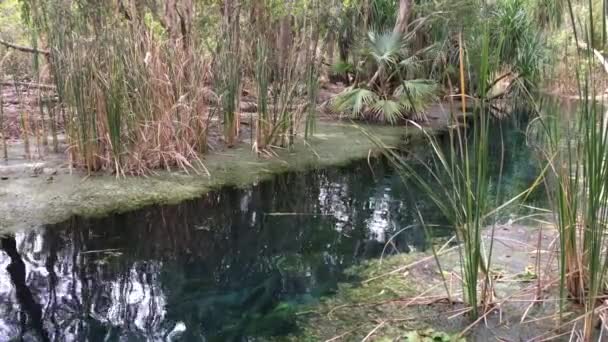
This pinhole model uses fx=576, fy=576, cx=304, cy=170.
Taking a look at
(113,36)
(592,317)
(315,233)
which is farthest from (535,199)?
(113,36)

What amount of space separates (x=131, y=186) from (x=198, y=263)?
5.08 ft

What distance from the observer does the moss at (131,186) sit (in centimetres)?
382

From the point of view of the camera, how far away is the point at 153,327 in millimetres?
2451

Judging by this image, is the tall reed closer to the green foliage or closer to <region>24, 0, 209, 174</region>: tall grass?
<region>24, 0, 209, 174</region>: tall grass

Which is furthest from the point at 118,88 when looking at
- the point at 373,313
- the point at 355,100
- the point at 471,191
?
the point at 355,100

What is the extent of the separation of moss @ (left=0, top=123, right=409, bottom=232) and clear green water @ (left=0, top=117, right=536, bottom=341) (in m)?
0.18

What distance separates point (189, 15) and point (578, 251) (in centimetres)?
515

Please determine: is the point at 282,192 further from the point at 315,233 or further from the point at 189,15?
the point at 189,15

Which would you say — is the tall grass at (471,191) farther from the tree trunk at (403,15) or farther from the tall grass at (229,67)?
the tree trunk at (403,15)

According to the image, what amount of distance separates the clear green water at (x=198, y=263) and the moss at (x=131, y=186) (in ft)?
0.60

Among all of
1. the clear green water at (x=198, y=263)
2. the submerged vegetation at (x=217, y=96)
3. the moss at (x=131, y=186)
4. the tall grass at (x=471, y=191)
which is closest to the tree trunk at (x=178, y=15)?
the submerged vegetation at (x=217, y=96)

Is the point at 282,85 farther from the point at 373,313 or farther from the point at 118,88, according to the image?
the point at 373,313

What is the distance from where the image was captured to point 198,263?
126 inches

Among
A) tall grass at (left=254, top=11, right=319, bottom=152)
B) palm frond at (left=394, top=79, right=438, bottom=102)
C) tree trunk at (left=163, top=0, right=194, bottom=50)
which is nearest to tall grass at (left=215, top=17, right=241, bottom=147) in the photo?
tall grass at (left=254, top=11, right=319, bottom=152)
